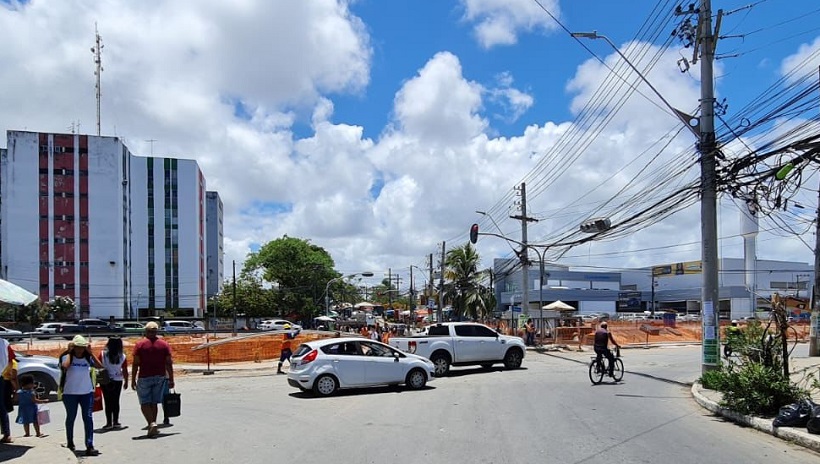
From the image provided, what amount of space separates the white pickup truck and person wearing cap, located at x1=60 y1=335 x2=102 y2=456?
12.7m

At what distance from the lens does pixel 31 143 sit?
76500 mm

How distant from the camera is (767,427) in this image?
399 inches

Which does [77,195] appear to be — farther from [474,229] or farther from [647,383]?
[647,383]

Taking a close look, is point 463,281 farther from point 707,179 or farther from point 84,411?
point 84,411

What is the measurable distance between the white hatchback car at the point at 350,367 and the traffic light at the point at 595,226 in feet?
33.6

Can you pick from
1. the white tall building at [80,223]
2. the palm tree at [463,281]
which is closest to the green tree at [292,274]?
the white tall building at [80,223]

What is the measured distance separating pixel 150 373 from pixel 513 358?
596 inches

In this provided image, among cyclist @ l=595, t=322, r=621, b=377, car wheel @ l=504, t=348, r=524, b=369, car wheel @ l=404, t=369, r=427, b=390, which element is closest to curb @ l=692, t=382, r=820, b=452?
cyclist @ l=595, t=322, r=621, b=377

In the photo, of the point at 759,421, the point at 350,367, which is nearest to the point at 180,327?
the point at 350,367

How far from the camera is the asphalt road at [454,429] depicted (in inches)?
336

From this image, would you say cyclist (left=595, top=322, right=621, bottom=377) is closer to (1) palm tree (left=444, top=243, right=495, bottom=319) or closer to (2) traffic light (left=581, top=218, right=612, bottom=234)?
(2) traffic light (left=581, top=218, right=612, bottom=234)

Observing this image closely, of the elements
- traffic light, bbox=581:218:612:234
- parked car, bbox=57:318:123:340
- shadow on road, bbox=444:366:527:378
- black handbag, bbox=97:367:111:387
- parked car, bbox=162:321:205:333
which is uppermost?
traffic light, bbox=581:218:612:234

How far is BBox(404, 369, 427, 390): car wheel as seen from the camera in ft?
55.7

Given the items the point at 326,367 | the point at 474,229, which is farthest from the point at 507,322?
the point at 326,367
